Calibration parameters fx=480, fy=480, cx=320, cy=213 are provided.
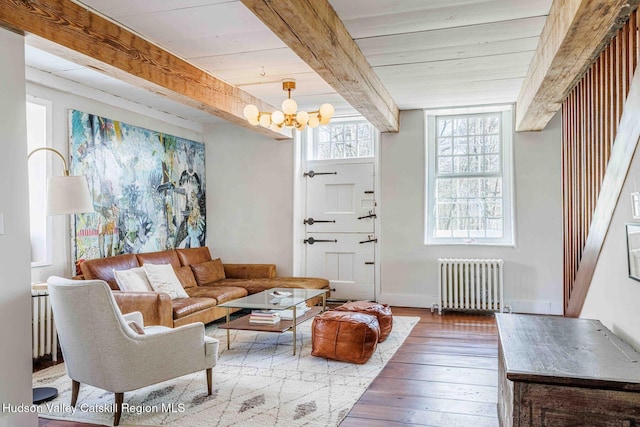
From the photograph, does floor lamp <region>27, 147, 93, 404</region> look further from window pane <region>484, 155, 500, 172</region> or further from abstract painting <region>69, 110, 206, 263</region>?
window pane <region>484, 155, 500, 172</region>

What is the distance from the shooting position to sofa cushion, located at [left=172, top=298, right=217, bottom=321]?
14.4 feet

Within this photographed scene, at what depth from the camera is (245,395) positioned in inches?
126

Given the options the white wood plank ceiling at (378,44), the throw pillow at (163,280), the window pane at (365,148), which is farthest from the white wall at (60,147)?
the window pane at (365,148)

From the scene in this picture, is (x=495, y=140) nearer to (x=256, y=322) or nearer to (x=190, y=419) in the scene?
(x=256, y=322)

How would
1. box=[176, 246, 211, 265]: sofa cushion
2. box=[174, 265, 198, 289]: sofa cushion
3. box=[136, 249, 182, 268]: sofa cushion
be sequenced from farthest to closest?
box=[176, 246, 211, 265]: sofa cushion, box=[174, 265, 198, 289]: sofa cushion, box=[136, 249, 182, 268]: sofa cushion

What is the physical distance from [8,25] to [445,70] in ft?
11.3

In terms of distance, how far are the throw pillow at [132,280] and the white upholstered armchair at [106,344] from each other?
1.53 m

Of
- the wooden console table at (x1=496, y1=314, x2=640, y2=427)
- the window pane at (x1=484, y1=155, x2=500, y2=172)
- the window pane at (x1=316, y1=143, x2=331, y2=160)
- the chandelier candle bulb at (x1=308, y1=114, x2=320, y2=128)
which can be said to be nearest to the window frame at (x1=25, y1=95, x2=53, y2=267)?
the chandelier candle bulb at (x1=308, y1=114, x2=320, y2=128)

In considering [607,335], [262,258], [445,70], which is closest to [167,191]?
[262,258]

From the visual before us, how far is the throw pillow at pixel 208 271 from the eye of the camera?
6023 mm

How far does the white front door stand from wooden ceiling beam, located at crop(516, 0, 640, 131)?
8.53 feet

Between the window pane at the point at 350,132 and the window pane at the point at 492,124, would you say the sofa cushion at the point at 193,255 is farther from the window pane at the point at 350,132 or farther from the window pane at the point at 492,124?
the window pane at the point at 492,124

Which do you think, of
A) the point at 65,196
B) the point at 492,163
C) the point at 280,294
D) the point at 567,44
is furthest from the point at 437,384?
the point at 492,163

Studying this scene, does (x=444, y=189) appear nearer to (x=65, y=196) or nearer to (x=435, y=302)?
(x=435, y=302)
